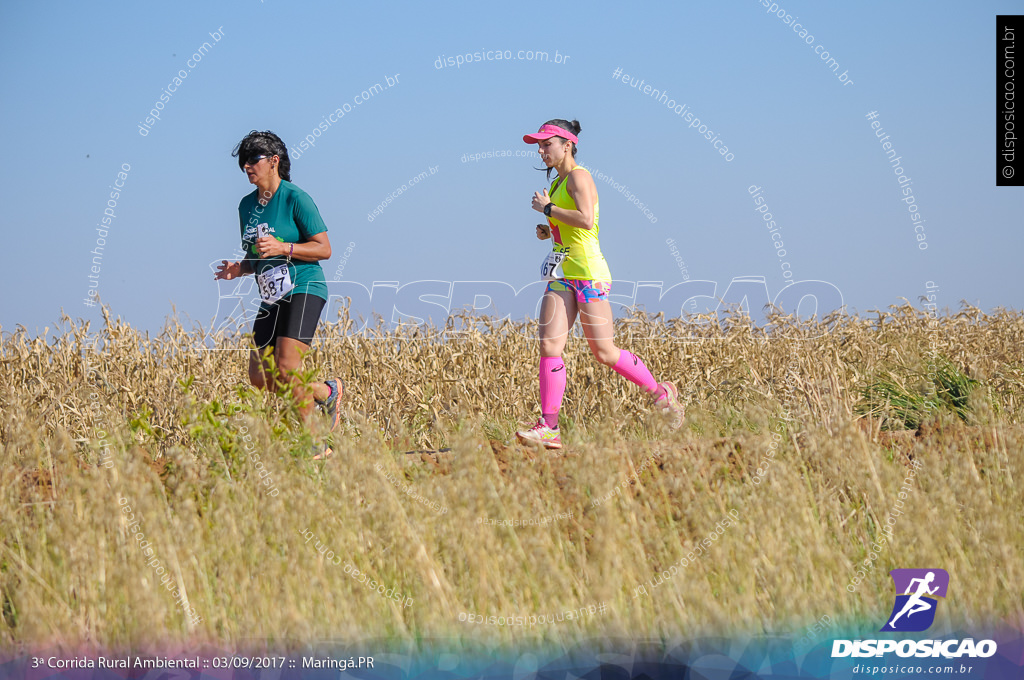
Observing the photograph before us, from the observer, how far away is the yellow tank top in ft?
17.9

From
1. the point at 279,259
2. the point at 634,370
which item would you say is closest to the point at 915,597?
the point at 634,370

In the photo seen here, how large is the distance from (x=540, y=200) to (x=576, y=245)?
Result: 14.6 inches

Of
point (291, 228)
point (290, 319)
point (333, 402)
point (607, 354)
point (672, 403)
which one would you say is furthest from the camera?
point (672, 403)

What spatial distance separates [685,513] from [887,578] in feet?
3.06

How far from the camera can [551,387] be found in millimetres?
5570

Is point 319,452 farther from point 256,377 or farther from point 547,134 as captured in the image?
point 547,134

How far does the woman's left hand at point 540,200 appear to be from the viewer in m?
5.41

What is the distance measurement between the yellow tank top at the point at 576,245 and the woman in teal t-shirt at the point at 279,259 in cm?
152

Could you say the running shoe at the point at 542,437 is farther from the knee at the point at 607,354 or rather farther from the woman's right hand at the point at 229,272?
the woman's right hand at the point at 229,272

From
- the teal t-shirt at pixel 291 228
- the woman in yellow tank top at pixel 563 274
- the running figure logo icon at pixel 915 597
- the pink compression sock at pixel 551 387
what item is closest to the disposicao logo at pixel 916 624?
the running figure logo icon at pixel 915 597

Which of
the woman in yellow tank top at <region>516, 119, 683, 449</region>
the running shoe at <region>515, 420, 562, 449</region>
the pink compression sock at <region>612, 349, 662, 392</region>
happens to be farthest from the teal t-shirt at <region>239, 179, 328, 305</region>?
the pink compression sock at <region>612, 349, 662, 392</region>

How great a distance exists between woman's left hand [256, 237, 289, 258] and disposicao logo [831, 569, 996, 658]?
377 centimetres

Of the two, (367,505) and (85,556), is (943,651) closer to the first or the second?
(367,505)

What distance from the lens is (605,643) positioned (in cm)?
286
